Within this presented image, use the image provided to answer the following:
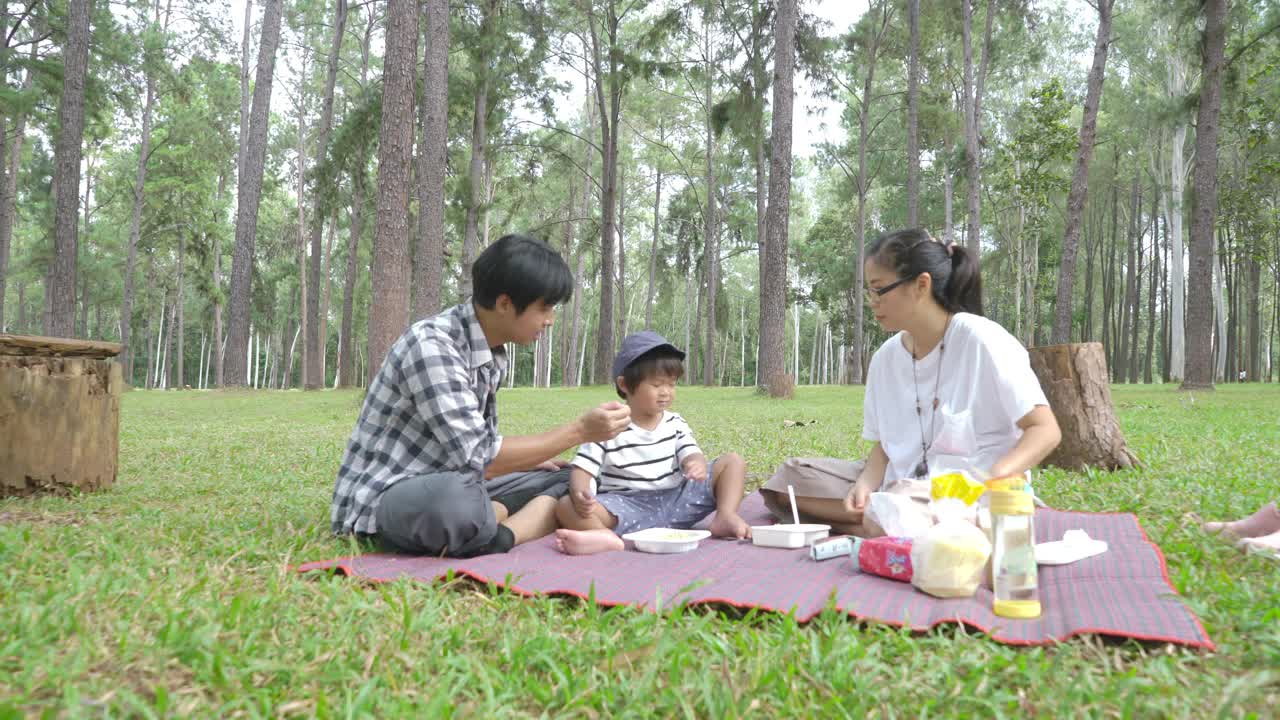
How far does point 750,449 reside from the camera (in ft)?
23.3

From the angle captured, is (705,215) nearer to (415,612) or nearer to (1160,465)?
(1160,465)

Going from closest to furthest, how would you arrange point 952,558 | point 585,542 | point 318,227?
point 952,558, point 585,542, point 318,227

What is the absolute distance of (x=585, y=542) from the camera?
10.4 feet

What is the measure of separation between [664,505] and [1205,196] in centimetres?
1580

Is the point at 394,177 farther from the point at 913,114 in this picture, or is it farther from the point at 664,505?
the point at 913,114

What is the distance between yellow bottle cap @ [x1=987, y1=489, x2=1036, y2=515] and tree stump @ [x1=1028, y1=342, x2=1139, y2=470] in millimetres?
3750

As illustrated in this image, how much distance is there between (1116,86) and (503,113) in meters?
23.2

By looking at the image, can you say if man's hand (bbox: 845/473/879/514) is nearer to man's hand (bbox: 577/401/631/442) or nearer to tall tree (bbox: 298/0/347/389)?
man's hand (bbox: 577/401/631/442)

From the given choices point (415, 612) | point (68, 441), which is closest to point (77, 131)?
point (68, 441)

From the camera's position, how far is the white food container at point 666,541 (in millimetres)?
3155

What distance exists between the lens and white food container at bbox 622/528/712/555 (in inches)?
124

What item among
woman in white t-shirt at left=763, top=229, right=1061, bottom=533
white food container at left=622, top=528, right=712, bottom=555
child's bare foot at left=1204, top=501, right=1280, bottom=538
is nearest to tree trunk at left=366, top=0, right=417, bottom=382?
white food container at left=622, top=528, right=712, bottom=555

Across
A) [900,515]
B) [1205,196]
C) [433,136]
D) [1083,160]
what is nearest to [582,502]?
[900,515]

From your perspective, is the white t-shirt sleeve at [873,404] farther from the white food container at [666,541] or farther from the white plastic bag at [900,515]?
the white food container at [666,541]
